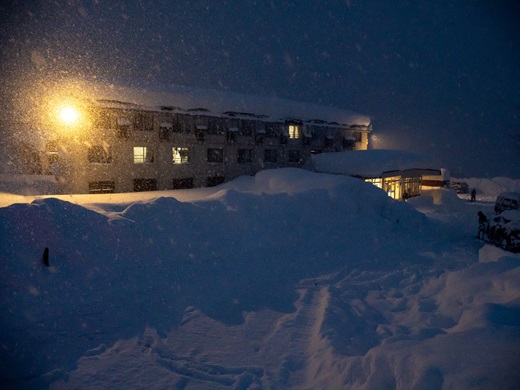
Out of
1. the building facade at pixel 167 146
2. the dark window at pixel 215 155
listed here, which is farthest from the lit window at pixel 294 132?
the dark window at pixel 215 155

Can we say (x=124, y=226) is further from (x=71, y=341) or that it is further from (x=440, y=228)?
(x=440, y=228)

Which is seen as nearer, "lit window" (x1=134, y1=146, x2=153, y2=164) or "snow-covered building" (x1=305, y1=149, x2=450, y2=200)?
"lit window" (x1=134, y1=146, x2=153, y2=164)

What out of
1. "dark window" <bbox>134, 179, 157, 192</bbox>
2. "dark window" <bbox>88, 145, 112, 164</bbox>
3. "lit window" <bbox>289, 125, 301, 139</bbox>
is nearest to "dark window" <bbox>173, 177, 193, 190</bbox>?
"dark window" <bbox>134, 179, 157, 192</bbox>

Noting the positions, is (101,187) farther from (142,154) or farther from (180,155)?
(180,155)

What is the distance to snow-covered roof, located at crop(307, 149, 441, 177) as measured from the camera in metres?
27.6

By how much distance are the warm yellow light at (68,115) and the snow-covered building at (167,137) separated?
55mm

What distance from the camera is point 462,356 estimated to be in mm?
4133

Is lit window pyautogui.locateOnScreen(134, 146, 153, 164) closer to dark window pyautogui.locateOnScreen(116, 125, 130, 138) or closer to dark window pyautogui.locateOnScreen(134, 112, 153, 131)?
dark window pyautogui.locateOnScreen(116, 125, 130, 138)

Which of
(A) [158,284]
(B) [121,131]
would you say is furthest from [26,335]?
(B) [121,131]

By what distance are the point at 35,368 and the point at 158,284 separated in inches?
148

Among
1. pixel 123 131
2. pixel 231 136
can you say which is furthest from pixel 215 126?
pixel 123 131

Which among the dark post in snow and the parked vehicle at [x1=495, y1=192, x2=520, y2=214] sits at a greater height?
the parked vehicle at [x1=495, y1=192, x2=520, y2=214]

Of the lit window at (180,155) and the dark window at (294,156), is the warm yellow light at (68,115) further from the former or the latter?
the dark window at (294,156)

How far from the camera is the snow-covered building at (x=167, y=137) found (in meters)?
20.2
